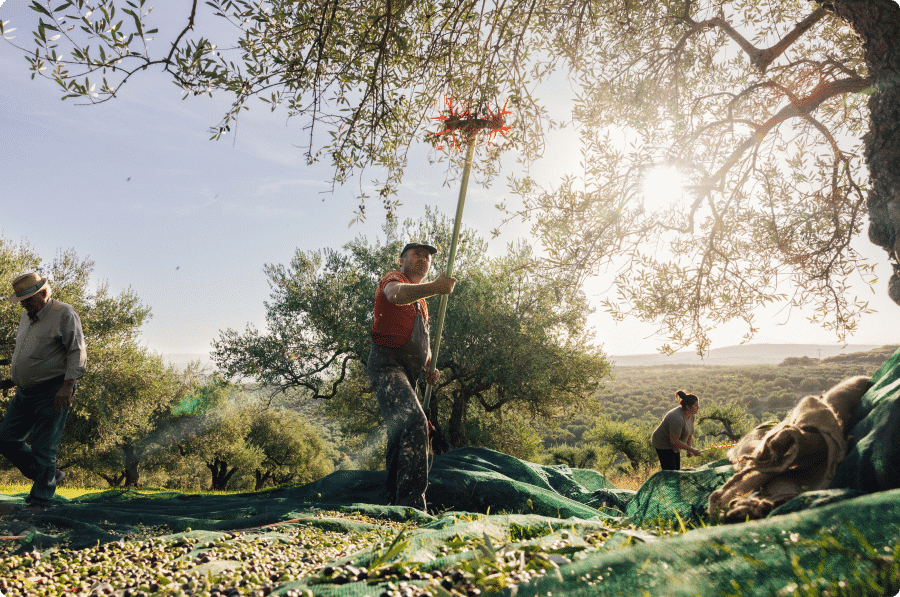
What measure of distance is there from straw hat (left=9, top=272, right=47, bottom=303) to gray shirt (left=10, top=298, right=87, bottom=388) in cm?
23

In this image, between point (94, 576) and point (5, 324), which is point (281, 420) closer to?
point (5, 324)

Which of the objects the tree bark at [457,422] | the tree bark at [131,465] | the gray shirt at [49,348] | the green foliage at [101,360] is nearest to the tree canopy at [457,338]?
the tree bark at [457,422]

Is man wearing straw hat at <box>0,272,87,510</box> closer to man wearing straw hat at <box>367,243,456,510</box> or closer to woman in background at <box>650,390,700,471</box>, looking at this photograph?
man wearing straw hat at <box>367,243,456,510</box>

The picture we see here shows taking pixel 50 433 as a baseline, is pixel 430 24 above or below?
above

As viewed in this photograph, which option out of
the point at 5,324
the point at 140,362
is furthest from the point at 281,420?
the point at 5,324

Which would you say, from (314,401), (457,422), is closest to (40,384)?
(457,422)

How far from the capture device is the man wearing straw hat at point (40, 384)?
17.3 ft

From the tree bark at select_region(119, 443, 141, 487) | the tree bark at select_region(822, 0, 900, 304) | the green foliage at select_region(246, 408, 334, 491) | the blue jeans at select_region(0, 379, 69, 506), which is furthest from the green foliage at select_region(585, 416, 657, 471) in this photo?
the tree bark at select_region(119, 443, 141, 487)

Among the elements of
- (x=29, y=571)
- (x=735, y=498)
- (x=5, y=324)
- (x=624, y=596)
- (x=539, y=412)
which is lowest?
(x=539, y=412)

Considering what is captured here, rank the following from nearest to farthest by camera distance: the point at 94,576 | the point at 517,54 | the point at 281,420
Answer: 1. the point at 94,576
2. the point at 517,54
3. the point at 281,420

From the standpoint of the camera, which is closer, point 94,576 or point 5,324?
point 94,576

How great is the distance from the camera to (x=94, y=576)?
2.60 meters

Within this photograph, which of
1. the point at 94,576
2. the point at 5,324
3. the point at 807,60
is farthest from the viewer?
the point at 5,324

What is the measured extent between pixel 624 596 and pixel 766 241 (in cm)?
808
